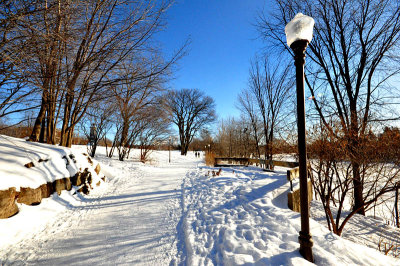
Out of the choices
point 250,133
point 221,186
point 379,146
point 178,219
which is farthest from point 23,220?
point 250,133

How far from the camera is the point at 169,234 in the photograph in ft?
9.51

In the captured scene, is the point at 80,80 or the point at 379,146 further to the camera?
the point at 80,80

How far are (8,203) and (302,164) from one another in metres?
4.89

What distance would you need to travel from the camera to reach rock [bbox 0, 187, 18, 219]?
2693mm

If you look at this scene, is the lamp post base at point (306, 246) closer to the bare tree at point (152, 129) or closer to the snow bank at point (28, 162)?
the snow bank at point (28, 162)

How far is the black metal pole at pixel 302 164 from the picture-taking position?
2027 millimetres

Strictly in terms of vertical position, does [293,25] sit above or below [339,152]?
above

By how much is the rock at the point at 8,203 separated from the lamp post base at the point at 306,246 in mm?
4709

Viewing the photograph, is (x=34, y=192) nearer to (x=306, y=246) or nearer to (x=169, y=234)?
(x=169, y=234)

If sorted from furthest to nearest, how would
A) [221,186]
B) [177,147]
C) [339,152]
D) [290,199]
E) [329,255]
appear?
1. [177,147]
2. [221,186]
3. [339,152]
4. [290,199]
5. [329,255]

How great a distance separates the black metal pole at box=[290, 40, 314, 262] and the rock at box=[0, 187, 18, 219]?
4.73 m

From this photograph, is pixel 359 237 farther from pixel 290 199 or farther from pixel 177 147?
pixel 177 147

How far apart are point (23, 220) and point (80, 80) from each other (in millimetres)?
3753

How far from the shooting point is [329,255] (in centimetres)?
205
